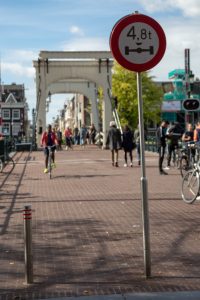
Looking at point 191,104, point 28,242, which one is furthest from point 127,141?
point 28,242

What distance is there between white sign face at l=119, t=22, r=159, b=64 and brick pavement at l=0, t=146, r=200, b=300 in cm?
240

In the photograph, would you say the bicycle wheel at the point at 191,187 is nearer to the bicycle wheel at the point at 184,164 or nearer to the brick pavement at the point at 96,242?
the brick pavement at the point at 96,242

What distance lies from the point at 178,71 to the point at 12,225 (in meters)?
85.7

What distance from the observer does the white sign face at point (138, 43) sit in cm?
613

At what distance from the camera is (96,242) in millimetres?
8141

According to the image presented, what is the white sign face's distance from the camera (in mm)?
6129

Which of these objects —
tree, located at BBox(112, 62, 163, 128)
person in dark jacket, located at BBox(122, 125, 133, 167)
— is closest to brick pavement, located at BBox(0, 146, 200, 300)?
person in dark jacket, located at BBox(122, 125, 133, 167)

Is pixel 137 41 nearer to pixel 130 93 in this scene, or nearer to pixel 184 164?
pixel 184 164

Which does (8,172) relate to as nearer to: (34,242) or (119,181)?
(119,181)

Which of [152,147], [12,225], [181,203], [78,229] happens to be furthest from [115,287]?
[152,147]

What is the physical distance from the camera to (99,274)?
21.3ft

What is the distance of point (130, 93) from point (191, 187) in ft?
165

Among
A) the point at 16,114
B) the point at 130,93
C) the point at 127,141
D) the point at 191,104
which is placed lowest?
the point at 127,141

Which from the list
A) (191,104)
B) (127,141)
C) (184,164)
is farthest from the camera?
(127,141)
